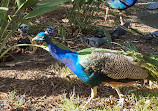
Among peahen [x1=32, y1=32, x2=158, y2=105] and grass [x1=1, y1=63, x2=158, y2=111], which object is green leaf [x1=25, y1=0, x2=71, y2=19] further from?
grass [x1=1, y1=63, x2=158, y2=111]

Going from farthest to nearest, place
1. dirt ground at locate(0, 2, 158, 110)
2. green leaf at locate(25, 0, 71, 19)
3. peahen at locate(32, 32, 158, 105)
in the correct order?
green leaf at locate(25, 0, 71, 19) < dirt ground at locate(0, 2, 158, 110) < peahen at locate(32, 32, 158, 105)

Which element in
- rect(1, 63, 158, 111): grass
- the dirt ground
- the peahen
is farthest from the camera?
the dirt ground

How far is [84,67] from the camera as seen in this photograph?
7.11 ft

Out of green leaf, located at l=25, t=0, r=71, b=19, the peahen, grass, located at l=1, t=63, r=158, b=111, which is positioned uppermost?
green leaf, located at l=25, t=0, r=71, b=19

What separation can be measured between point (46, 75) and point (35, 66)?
1.10 ft

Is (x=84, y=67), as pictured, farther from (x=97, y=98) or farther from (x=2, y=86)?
(x=2, y=86)

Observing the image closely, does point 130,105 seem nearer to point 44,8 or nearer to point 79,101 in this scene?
point 79,101

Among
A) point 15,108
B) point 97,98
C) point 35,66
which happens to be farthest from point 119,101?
point 35,66

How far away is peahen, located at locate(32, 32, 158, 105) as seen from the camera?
2.19m

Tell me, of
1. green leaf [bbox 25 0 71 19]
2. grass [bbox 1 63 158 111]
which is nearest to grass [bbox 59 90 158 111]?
grass [bbox 1 63 158 111]

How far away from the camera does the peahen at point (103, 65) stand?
2191mm

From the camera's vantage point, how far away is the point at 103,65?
2203mm

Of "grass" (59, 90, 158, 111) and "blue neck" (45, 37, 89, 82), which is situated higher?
"blue neck" (45, 37, 89, 82)

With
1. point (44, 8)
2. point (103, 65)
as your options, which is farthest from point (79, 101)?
point (44, 8)
